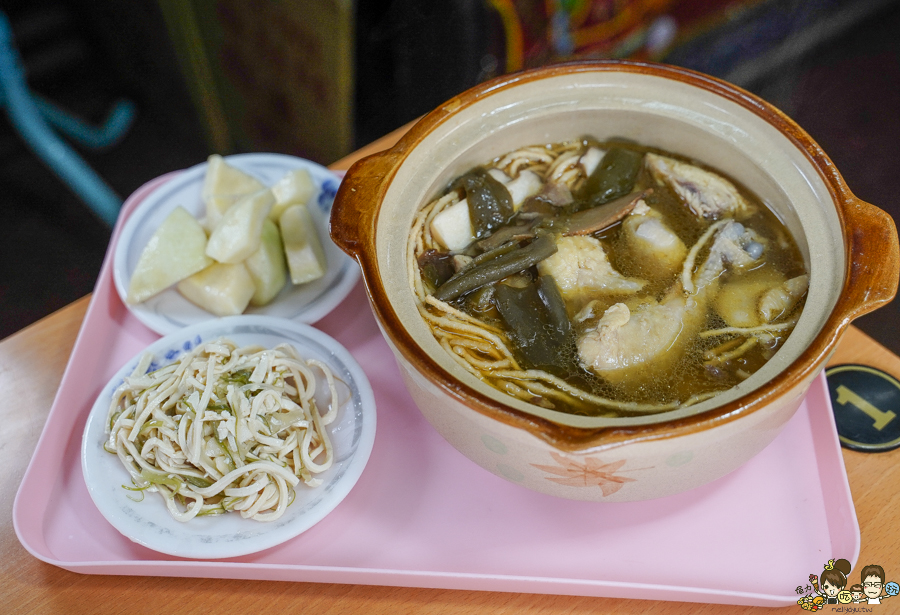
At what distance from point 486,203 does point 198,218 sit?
0.80 meters

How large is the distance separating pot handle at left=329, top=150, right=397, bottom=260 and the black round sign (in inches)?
41.1

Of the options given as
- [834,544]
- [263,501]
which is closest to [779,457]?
[834,544]

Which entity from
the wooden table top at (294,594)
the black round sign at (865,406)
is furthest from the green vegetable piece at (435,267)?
the black round sign at (865,406)

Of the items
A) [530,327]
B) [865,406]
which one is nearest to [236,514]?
[530,327]

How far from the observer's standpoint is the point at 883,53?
3.86 meters

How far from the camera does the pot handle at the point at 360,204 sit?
1.21 metres

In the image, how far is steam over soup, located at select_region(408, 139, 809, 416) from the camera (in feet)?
4.10

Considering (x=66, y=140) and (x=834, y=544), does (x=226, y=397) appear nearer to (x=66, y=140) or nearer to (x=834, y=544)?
(x=834, y=544)

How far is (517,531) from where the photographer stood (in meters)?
1.28

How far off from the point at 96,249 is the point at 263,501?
2536mm

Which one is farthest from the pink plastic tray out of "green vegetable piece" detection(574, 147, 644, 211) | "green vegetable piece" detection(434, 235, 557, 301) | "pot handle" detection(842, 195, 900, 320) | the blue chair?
the blue chair

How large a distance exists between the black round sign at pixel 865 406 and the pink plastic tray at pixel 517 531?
101 millimetres

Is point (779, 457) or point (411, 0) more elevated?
point (411, 0)

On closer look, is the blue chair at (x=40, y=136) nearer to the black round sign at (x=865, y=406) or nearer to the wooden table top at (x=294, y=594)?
the wooden table top at (x=294, y=594)
